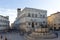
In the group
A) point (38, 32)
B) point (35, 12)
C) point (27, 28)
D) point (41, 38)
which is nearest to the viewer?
point (41, 38)

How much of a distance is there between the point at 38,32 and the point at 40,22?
68.1 ft

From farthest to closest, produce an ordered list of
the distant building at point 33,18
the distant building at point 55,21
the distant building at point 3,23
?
the distant building at point 55,21
the distant building at point 3,23
the distant building at point 33,18

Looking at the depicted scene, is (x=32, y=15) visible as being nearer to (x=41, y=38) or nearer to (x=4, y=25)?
(x=4, y=25)

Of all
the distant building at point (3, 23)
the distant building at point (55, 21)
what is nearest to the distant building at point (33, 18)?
the distant building at point (55, 21)

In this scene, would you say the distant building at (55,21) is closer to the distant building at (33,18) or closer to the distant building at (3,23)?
the distant building at (33,18)

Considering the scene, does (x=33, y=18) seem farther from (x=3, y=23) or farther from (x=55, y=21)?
(x=3, y=23)

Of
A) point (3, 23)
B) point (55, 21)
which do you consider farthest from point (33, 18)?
point (3, 23)

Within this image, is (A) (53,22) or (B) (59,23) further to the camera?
(A) (53,22)

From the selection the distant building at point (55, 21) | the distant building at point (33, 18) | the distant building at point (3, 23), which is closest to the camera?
the distant building at point (33, 18)

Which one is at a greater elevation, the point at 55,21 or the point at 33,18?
the point at 33,18

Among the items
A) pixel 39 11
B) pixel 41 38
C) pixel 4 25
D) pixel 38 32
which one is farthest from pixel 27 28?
pixel 41 38

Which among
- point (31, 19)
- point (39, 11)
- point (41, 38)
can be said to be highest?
point (39, 11)

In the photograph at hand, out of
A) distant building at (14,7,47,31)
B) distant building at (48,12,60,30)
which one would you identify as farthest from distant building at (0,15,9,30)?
distant building at (48,12,60,30)

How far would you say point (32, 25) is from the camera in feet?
132
